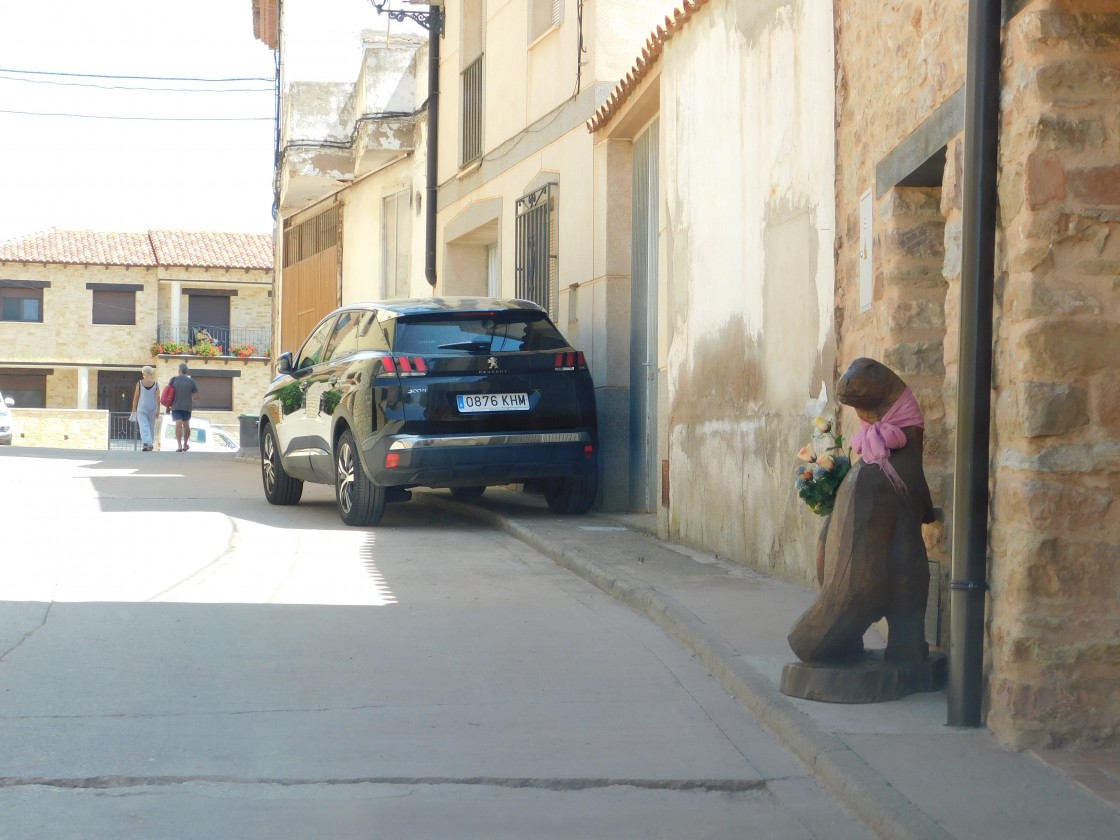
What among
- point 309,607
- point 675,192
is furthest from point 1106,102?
point 675,192

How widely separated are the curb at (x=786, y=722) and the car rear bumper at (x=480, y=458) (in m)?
2.53

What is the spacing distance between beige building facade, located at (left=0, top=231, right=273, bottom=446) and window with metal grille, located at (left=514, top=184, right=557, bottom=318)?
3923cm

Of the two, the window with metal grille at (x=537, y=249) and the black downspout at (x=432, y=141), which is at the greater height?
the black downspout at (x=432, y=141)

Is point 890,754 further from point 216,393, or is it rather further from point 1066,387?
point 216,393

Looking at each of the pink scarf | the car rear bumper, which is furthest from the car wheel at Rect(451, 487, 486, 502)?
the pink scarf

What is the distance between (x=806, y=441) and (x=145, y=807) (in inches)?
183

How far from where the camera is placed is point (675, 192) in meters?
10.7

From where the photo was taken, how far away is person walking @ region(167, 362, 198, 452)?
27953mm

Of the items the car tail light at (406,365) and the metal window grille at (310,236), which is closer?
the car tail light at (406,365)

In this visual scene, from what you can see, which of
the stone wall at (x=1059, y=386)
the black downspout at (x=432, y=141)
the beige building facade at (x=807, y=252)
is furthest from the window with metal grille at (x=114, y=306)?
the stone wall at (x=1059, y=386)

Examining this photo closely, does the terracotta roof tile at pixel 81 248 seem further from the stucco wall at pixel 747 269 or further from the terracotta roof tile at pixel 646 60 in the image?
the stucco wall at pixel 747 269

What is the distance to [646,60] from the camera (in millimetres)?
11383

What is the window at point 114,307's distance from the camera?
179 ft

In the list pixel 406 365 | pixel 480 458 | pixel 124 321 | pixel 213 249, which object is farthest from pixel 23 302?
pixel 480 458
